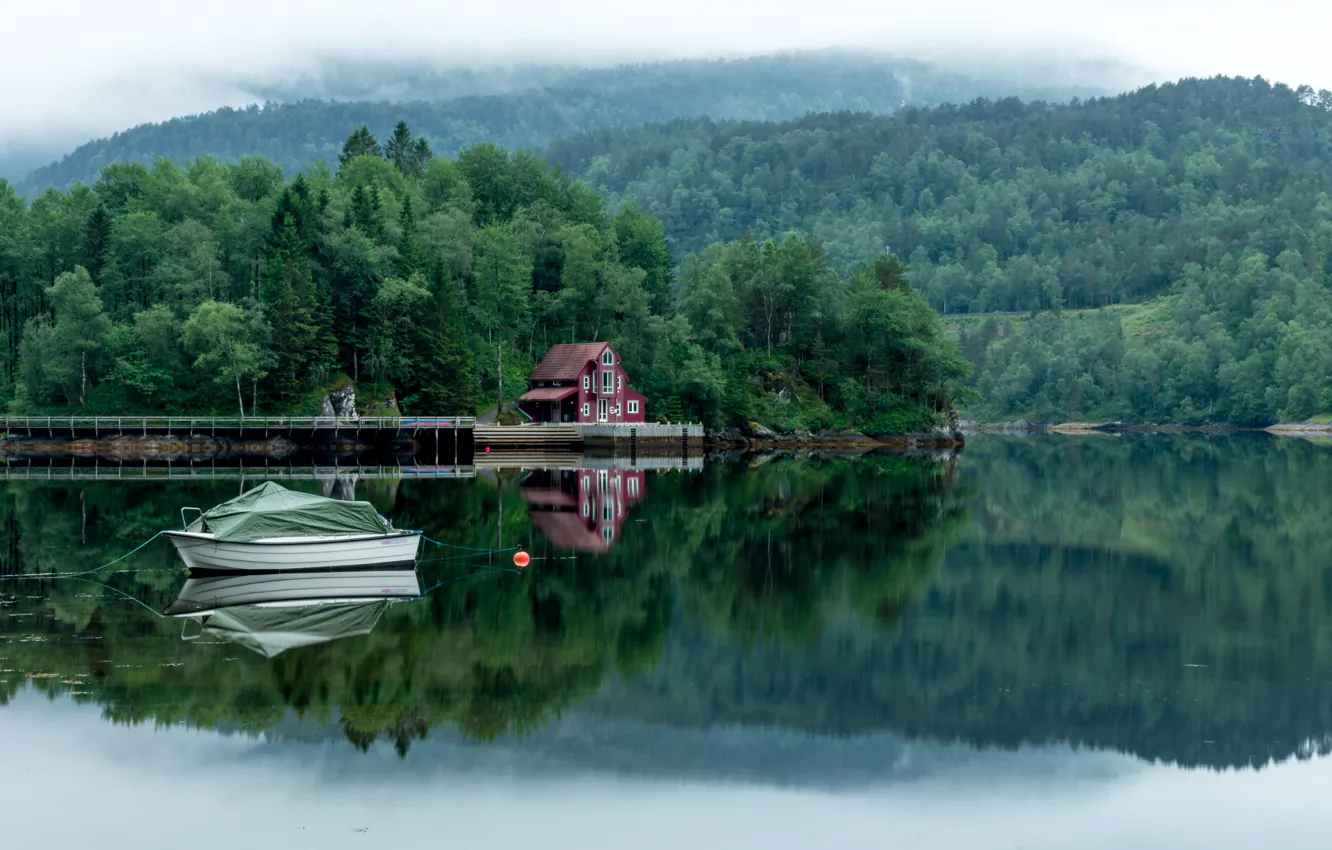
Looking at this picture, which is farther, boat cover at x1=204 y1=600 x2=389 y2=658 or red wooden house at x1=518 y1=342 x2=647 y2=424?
red wooden house at x1=518 y1=342 x2=647 y2=424

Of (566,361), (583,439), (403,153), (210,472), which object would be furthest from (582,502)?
(403,153)

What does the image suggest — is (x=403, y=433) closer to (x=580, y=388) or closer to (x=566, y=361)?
(x=580, y=388)

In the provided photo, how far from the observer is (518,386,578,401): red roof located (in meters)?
112

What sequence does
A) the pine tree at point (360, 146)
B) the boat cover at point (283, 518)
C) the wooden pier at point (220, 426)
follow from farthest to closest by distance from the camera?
the pine tree at point (360, 146) → the wooden pier at point (220, 426) → the boat cover at point (283, 518)

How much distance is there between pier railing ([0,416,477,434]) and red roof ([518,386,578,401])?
11.4 m

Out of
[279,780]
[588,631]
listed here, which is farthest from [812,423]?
[279,780]

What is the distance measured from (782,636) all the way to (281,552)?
46.6 feet

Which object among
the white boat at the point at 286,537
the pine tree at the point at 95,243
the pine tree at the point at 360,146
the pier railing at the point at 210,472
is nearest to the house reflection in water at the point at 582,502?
the pier railing at the point at 210,472

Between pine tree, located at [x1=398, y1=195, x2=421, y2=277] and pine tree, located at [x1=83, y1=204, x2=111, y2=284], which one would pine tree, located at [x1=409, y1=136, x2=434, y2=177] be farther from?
pine tree, located at [x1=83, y1=204, x2=111, y2=284]

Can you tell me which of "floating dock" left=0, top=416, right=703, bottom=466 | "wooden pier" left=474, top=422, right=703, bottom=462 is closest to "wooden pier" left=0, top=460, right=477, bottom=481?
"floating dock" left=0, top=416, right=703, bottom=466

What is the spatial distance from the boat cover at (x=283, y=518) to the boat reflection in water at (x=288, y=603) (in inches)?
45.6

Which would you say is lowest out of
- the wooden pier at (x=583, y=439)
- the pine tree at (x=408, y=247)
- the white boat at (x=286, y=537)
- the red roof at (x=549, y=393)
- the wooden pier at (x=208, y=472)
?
the wooden pier at (x=583, y=439)

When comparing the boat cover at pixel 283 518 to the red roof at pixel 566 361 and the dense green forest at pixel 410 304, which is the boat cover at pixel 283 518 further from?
the red roof at pixel 566 361

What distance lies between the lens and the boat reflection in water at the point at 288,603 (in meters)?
28.0
